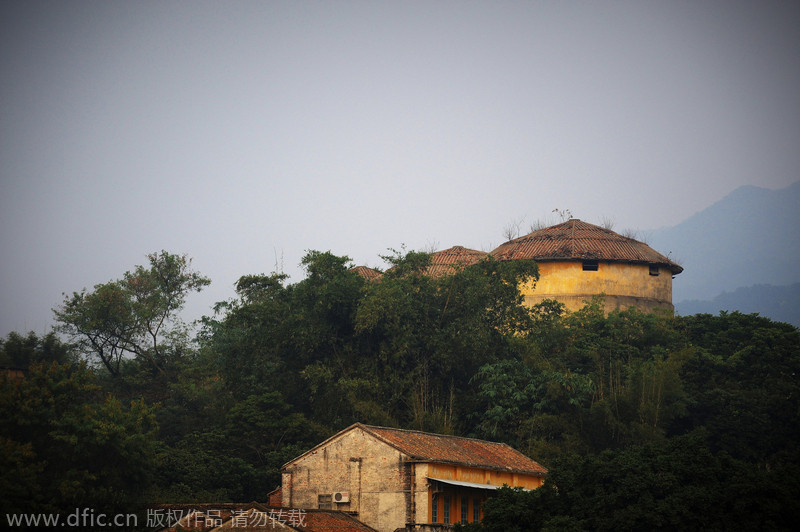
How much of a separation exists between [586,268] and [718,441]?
1088 centimetres

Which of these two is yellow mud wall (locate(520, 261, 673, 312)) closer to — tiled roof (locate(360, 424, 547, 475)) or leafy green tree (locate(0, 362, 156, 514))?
tiled roof (locate(360, 424, 547, 475))

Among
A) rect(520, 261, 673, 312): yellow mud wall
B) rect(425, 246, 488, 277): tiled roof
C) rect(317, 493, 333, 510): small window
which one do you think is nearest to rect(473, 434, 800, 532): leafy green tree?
rect(317, 493, 333, 510): small window

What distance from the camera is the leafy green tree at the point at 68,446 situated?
66.8 ft

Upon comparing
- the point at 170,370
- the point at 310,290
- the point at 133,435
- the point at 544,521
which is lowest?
the point at 544,521

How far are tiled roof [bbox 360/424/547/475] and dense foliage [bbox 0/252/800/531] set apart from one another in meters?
1.64

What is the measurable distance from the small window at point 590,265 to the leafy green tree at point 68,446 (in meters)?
20.5

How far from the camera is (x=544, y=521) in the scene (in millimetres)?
17609

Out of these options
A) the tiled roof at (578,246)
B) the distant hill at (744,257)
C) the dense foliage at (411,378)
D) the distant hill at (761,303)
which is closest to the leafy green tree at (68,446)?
the dense foliage at (411,378)

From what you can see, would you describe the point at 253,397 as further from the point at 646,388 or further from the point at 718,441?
the point at 718,441

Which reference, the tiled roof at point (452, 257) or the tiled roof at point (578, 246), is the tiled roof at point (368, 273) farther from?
the tiled roof at point (578, 246)

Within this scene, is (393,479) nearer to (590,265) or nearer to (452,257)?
(590,265)

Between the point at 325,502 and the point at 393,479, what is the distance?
7.22 ft

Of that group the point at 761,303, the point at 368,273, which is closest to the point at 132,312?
the point at 368,273

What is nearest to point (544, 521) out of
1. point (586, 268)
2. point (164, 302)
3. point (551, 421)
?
point (551, 421)
